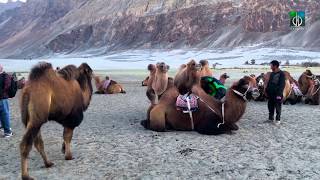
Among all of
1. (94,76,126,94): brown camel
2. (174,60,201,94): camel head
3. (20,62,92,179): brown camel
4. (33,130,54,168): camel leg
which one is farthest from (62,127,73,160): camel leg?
(94,76,126,94): brown camel

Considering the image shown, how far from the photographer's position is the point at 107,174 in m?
7.33

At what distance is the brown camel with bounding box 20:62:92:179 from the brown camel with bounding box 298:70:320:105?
10.3 m

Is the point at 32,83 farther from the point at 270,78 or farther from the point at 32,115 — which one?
the point at 270,78

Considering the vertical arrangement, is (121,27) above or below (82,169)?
above

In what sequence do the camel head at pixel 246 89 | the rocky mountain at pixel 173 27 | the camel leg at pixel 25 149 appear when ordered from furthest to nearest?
the rocky mountain at pixel 173 27
the camel head at pixel 246 89
the camel leg at pixel 25 149

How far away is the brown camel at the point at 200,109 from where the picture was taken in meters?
10.2

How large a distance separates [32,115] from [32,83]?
561 mm

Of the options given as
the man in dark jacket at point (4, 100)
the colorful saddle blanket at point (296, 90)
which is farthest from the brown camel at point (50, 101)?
the colorful saddle blanket at point (296, 90)

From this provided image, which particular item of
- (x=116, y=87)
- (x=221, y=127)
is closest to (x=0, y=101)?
(x=221, y=127)

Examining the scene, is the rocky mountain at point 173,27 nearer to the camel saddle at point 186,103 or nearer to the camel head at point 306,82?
the camel head at point 306,82

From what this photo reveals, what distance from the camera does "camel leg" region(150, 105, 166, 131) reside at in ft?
35.2

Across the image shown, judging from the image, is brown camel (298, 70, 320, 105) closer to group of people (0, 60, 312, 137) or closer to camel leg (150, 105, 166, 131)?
group of people (0, 60, 312, 137)

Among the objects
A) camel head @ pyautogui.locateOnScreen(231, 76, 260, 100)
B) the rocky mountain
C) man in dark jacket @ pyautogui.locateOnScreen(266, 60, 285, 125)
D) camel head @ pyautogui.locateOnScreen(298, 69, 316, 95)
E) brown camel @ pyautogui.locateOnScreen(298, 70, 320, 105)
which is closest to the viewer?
camel head @ pyautogui.locateOnScreen(231, 76, 260, 100)

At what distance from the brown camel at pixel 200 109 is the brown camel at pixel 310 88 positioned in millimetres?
6745
